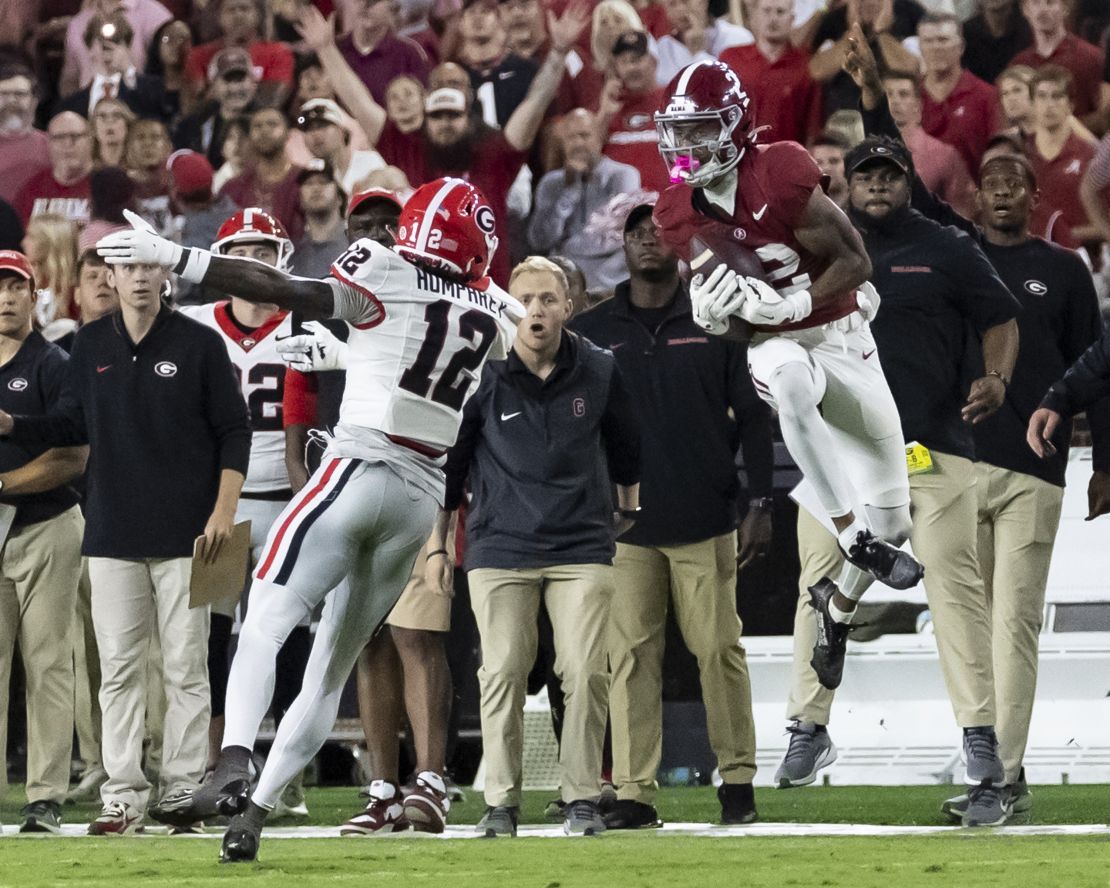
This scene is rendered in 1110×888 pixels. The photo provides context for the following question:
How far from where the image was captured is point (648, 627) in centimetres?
726

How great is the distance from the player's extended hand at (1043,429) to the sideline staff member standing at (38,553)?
11.6 ft

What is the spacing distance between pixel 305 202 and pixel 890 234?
414 centimetres

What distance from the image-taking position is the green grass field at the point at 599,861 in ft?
15.9

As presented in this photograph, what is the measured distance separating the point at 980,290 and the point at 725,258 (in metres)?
1.46

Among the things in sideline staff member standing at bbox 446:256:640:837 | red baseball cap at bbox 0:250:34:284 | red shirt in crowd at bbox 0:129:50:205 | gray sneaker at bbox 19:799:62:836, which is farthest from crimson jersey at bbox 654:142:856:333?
red shirt in crowd at bbox 0:129:50:205

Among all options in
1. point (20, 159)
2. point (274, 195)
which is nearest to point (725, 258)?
point (274, 195)

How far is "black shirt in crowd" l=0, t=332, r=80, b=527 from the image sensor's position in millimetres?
7352

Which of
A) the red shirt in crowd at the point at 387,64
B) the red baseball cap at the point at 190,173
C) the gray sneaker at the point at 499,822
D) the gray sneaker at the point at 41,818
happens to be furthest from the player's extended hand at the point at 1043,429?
the red baseball cap at the point at 190,173

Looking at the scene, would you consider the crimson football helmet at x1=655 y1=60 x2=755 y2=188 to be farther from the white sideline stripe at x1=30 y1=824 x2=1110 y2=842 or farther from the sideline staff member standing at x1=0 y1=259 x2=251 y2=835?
the white sideline stripe at x1=30 y1=824 x2=1110 y2=842

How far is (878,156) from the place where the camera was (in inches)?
277

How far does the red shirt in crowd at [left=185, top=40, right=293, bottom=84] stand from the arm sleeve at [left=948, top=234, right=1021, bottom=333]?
603 cm

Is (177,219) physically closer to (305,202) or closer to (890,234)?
(305,202)

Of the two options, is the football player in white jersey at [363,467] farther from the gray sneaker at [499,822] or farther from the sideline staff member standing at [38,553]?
the sideline staff member standing at [38,553]

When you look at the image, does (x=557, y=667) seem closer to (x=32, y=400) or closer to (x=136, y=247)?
(x=32, y=400)
